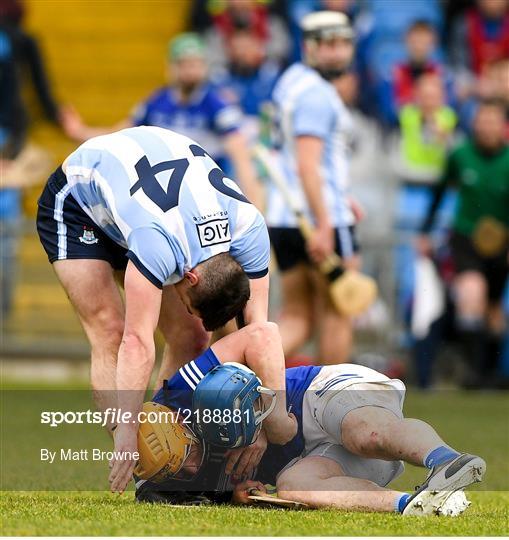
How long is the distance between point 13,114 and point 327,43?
552 cm

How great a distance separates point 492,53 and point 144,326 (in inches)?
376

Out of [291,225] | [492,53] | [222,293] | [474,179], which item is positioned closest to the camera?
[222,293]

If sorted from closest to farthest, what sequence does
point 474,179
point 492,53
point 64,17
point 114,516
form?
point 114,516
point 474,179
point 492,53
point 64,17

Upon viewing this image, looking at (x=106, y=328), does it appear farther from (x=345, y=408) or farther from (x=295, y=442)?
(x=345, y=408)

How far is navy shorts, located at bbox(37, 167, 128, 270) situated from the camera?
19.0 feet

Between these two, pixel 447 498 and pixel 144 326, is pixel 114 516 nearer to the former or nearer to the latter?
pixel 144 326

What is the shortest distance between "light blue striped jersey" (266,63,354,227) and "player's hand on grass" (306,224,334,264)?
143 mm

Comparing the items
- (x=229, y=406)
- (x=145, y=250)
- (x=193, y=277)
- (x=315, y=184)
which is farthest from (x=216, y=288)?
(x=315, y=184)

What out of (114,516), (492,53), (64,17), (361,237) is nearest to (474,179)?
(361,237)

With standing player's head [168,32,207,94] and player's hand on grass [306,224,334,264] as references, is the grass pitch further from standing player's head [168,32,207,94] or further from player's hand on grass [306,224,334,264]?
standing player's head [168,32,207,94]

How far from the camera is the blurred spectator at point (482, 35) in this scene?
13961 mm

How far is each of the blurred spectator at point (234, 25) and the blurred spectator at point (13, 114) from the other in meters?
1.65

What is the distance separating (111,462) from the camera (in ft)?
16.7

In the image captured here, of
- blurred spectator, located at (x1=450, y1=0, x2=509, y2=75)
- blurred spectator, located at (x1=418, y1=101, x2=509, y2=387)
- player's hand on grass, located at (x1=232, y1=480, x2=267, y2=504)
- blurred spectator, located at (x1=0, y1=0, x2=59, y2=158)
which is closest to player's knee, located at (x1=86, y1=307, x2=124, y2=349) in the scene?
player's hand on grass, located at (x1=232, y1=480, x2=267, y2=504)
